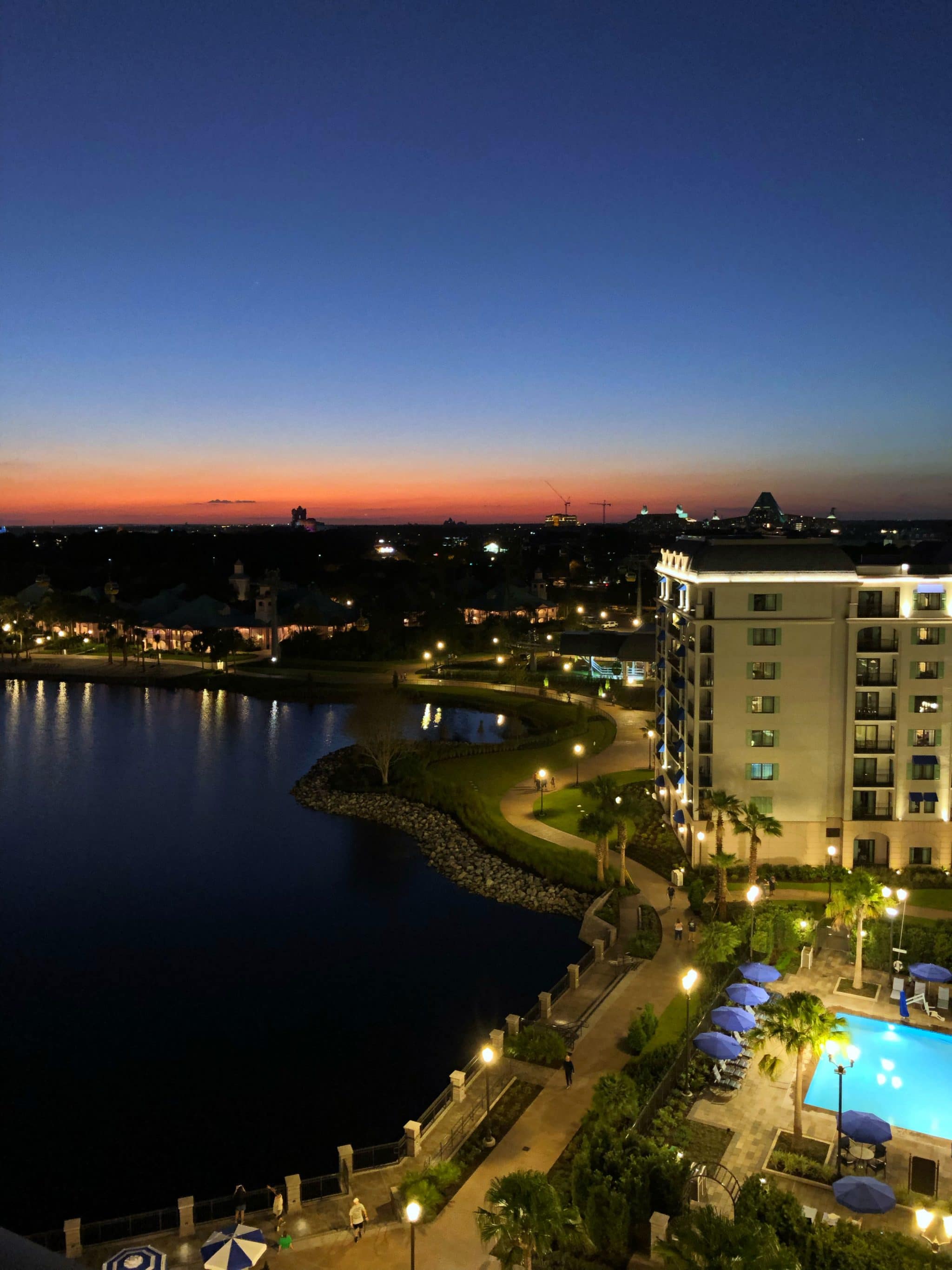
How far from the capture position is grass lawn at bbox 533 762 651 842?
42.7 metres

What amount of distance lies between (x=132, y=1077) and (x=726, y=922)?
17.7m

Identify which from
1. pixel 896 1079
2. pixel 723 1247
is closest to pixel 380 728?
pixel 896 1079

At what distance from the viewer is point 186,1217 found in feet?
59.2

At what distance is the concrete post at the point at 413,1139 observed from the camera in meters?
19.8

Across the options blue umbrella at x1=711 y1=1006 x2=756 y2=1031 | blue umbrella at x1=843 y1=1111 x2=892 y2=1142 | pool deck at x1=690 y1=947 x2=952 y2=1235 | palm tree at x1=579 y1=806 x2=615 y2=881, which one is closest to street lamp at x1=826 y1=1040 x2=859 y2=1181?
blue umbrella at x1=843 y1=1111 x2=892 y2=1142

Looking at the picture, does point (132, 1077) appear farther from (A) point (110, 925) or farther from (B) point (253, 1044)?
(A) point (110, 925)

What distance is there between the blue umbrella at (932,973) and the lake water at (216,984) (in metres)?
10.9

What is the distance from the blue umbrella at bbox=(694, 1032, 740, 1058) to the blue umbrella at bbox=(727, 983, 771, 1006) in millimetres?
2086

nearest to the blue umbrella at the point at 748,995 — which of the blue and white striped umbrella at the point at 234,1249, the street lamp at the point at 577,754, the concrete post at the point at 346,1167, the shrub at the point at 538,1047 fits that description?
the shrub at the point at 538,1047

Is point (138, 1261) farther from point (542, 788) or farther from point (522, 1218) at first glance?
point (542, 788)

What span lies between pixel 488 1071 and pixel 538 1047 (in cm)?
134

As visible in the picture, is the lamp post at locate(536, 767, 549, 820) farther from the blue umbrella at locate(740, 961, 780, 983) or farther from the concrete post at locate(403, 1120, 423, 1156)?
the concrete post at locate(403, 1120, 423, 1156)

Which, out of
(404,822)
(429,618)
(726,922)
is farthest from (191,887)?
(429,618)

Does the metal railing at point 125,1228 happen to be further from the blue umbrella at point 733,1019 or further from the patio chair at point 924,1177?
the patio chair at point 924,1177
